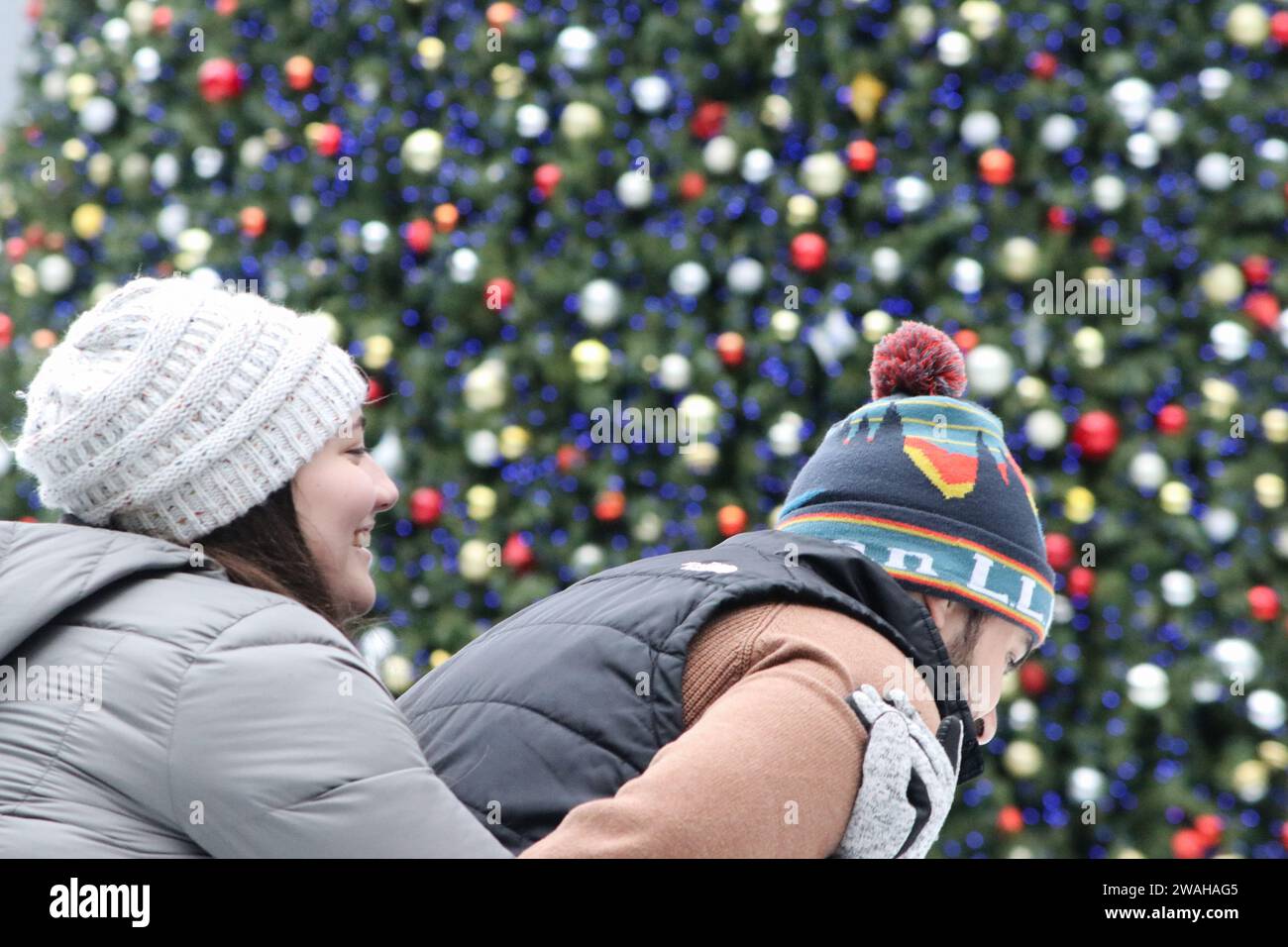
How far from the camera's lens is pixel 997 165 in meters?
3.66

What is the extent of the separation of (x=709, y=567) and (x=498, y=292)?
238 cm

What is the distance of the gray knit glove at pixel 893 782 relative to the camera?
52.8 inches

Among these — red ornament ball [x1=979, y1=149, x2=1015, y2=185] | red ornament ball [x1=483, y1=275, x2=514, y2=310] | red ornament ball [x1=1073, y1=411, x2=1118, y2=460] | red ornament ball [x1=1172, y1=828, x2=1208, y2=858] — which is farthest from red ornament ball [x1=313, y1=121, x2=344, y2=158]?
red ornament ball [x1=1172, y1=828, x2=1208, y2=858]

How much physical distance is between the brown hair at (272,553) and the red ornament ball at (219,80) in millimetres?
2937

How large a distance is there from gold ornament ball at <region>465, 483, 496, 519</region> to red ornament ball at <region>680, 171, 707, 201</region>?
932 millimetres

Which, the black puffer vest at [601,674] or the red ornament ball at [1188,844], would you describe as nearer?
the black puffer vest at [601,674]

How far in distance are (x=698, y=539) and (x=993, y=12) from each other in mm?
1542

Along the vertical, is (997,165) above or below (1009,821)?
above

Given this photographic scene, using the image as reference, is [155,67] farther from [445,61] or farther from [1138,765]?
[1138,765]

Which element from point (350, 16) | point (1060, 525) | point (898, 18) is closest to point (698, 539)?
point (1060, 525)

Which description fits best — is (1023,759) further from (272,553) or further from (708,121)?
(272,553)

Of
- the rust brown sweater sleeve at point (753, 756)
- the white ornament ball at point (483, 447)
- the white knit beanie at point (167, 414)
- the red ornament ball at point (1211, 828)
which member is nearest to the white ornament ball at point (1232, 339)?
the red ornament ball at point (1211, 828)

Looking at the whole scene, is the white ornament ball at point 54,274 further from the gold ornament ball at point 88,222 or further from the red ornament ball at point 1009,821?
the red ornament ball at point 1009,821

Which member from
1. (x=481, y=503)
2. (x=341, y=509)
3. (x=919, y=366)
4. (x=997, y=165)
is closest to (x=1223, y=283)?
(x=997, y=165)
